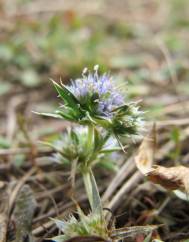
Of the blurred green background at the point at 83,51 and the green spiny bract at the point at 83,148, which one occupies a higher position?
the blurred green background at the point at 83,51

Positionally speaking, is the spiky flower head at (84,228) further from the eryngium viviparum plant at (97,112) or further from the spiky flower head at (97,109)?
the spiky flower head at (97,109)

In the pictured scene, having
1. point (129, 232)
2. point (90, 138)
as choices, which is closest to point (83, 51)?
point (90, 138)

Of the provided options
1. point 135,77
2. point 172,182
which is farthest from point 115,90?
point 135,77

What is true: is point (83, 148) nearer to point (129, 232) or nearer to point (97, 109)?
point (97, 109)

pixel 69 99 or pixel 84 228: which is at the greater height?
pixel 69 99

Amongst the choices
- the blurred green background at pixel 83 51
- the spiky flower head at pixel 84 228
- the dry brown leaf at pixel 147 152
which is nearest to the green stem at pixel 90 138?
the dry brown leaf at pixel 147 152

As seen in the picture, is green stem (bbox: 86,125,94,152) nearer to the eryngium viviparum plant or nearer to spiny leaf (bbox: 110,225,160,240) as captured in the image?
the eryngium viviparum plant

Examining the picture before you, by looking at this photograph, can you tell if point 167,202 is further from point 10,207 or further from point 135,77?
point 135,77
